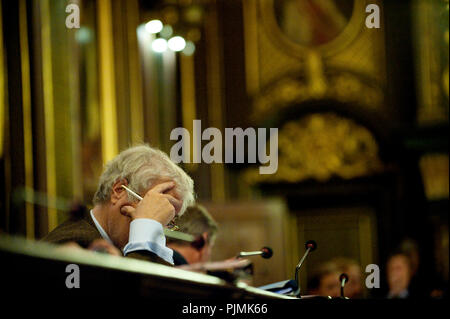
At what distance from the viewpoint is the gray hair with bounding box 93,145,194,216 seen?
2.97 metres

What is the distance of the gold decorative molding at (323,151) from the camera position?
9141 millimetres

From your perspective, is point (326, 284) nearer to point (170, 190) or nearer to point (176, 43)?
point (170, 190)

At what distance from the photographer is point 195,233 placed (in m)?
4.19

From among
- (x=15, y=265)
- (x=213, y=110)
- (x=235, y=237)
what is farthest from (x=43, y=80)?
(x=213, y=110)

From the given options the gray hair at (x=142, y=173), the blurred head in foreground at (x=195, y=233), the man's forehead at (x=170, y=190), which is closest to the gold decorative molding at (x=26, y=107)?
the blurred head in foreground at (x=195, y=233)

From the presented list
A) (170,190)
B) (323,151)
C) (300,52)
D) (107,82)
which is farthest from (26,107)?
(300,52)

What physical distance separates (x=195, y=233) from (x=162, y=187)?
1.31m

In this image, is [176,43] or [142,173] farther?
[176,43]

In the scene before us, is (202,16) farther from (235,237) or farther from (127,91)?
(235,237)

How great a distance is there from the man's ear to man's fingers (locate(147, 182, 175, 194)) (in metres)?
0.13

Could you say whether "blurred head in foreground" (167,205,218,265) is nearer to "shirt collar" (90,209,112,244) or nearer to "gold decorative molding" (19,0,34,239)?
"gold decorative molding" (19,0,34,239)

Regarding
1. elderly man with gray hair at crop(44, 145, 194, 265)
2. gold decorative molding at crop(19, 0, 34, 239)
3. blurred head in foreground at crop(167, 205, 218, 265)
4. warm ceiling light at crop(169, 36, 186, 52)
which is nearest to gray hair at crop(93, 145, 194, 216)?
elderly man with gray hair at crop(44, 145, 194, 265)
